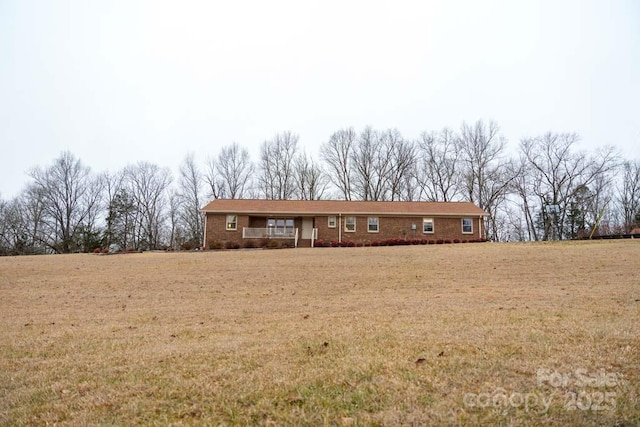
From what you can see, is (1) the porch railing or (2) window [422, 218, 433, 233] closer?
(1) the porch railing

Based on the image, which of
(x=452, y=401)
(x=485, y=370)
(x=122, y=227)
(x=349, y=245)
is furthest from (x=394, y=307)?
(x=122, y=227)

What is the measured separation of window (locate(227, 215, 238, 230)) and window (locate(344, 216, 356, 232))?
866cm

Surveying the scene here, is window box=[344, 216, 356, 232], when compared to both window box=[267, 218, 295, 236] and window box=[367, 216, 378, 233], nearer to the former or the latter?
window box=[367, 216, 378, 233]

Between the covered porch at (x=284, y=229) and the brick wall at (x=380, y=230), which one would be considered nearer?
the covered porch at (x=284, y=229)

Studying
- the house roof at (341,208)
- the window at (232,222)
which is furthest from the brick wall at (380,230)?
the house roof at (341,208)

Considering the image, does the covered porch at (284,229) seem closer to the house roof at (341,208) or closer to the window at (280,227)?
the window at (280,227)

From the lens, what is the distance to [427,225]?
29.0 meters

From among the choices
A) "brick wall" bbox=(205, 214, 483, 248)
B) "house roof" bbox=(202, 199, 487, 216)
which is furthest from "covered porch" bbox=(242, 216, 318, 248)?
"house roof" bbox=(202, 199, 487, 216)

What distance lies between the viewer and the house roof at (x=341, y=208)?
28.9 meters

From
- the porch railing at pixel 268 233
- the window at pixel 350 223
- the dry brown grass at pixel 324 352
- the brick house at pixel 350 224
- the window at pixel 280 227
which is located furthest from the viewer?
the window at pixel 350 223

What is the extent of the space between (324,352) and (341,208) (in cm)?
2547

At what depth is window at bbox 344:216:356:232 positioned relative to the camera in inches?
1150

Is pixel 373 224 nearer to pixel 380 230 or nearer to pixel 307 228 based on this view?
pixel 380 230

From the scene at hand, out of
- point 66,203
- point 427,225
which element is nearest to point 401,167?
point 427,225
